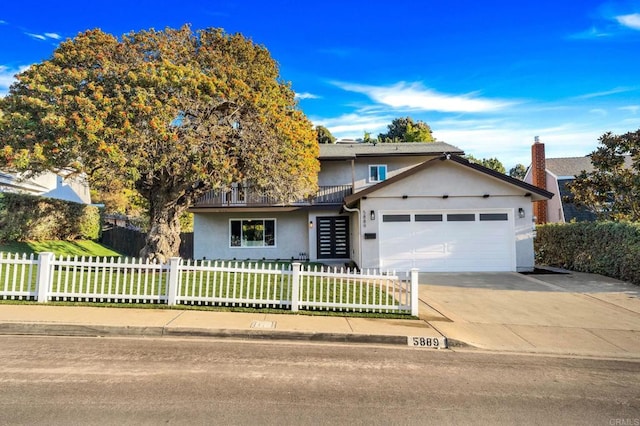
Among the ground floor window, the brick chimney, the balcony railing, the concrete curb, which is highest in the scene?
the brick chimney

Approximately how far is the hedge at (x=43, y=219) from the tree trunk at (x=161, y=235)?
7.27 metres

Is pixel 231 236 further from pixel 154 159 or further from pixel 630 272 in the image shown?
pixel 630 272

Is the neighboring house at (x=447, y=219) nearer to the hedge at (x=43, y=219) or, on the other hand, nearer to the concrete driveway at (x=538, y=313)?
the concrete driveway at (x=538, y=313)

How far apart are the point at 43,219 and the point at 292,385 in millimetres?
17734

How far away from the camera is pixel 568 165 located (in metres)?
26.4

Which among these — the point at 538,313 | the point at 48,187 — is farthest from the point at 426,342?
the point at 48,187

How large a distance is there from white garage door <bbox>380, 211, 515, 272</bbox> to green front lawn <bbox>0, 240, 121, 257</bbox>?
47.1 ft

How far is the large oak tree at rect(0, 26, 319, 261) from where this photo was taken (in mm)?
9523

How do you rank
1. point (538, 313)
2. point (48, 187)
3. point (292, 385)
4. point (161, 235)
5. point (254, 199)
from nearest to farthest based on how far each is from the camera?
point (292, 385) < point (538, 313) < point (161, 235) < point (254, 199) < point (48, 187)

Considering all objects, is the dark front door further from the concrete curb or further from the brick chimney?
the concrete curb

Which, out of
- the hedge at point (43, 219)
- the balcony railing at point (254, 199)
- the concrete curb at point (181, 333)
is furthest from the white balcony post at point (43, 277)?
the balcony railing at point (254, 199)

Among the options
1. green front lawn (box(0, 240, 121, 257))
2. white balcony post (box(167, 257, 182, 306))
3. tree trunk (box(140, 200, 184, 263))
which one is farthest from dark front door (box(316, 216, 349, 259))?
white balcony post (box(167, 257, 182, 306))

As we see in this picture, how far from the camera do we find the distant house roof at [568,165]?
83.8ft

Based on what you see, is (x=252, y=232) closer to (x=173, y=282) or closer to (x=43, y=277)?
(x=173, y=282)
